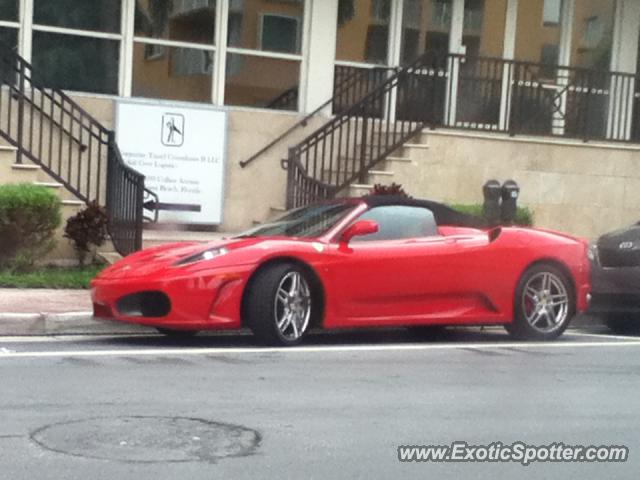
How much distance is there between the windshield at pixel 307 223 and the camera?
37.0 feet

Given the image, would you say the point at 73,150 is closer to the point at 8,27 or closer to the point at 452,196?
the point at 8,27

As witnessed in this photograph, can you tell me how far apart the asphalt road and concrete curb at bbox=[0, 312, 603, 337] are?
38cm

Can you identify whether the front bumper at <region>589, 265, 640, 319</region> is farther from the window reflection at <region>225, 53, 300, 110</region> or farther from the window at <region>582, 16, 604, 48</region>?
the window at <region>582, 16, 604, 48</region>

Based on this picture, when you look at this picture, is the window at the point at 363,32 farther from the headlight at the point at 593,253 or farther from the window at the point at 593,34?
the headlight at the point at 593,253

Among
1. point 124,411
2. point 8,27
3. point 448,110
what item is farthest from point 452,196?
point 124,411

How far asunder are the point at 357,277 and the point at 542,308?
6.77ft

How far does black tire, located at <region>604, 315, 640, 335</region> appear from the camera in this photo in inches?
527

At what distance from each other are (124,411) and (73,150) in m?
9.36

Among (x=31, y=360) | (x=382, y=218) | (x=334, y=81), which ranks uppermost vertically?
(x=334, y=81)

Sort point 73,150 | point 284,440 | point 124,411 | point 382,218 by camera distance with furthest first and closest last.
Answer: point 73,150 < point 382,218 < point 124,411 < point 284,440

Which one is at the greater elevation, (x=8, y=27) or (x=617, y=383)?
(x=8, y=27)

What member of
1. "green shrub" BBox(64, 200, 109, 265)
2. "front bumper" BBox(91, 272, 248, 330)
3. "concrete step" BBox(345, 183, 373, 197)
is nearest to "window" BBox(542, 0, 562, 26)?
"concrete step" BBox(345, 183, 373, 197)

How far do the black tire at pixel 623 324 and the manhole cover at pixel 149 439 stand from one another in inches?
274

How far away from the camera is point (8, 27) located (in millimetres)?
16859
